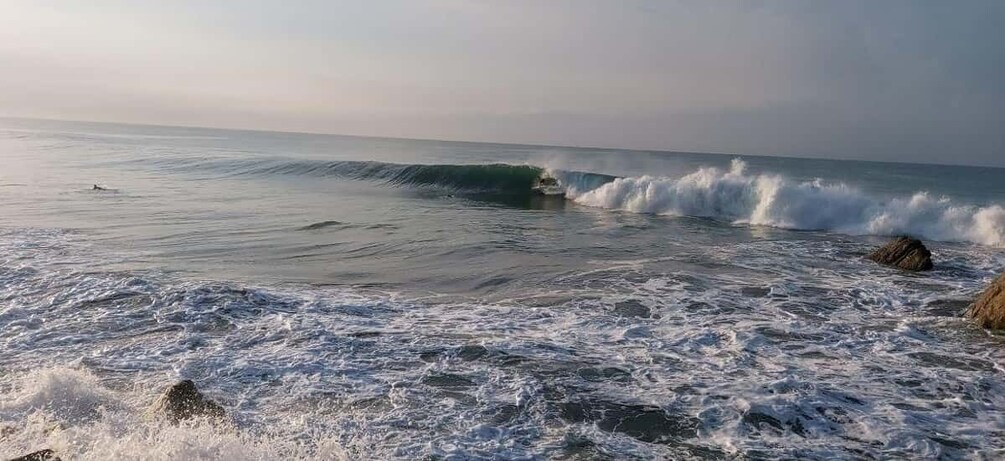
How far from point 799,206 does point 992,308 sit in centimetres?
1442

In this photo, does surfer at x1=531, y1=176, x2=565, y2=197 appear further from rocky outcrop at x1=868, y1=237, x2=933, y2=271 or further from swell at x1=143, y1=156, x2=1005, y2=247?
rocky outcrop at x1=868, y1=237, x2=933, y2=271

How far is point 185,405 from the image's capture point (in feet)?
16.4

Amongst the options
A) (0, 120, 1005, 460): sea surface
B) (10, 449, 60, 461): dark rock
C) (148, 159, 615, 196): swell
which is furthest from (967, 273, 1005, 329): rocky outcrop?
(148, 159, 615, 196): swell

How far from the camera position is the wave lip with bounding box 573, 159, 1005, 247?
2003 cm

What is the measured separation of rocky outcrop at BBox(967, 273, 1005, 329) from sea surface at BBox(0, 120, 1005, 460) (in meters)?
0.30

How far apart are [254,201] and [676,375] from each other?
18798mm

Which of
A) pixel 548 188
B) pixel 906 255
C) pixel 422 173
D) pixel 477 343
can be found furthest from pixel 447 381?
pixel 422 173

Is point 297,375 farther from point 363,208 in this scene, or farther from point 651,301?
point 363,208

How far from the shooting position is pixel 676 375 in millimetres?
6387

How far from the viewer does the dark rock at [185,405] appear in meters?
4.89

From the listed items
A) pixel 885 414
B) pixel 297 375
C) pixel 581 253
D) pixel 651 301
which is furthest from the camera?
pixel 581 253

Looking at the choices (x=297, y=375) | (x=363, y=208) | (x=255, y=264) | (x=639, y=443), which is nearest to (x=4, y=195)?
(x=363, y=208)

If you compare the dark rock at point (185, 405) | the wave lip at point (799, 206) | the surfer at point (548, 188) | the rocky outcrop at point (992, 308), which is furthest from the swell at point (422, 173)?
the dark rock at point (185, 405)

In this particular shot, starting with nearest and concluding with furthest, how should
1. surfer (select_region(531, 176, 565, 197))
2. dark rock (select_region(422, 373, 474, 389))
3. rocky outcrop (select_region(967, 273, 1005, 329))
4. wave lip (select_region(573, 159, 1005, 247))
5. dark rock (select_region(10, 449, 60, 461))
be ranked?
1. dark rock (select_region(10, 449, 60, 461))
2. dark rock (select_region(422, 373, 474, 389))
3. rocky outcrop (select_region(967, 273, 1005, 329))
4. wave lip (select_region(573, 159, 1005, 247))
5. surfer (select_region(531, 176, 565, 197))
